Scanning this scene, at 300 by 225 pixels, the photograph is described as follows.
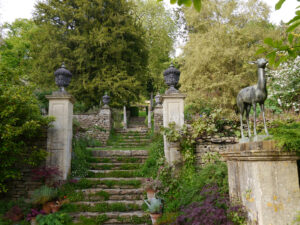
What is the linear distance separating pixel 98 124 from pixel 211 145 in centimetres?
697

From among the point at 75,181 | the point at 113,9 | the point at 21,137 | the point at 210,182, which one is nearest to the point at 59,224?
the point at 75,181

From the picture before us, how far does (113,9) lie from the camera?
600 inches

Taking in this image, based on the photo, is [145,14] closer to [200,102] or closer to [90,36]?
[90,36]

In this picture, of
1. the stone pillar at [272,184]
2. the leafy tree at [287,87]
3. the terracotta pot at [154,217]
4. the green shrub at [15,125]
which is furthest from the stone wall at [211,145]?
the leafy tree at [287,87]

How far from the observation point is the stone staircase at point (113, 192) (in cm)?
471

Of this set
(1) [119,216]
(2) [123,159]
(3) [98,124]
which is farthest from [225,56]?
(1) [119,216]

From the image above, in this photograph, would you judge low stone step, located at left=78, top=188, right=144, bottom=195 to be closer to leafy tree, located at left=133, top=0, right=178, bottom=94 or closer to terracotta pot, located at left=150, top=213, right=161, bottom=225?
terracotta pot, located at left=150, top=213, right=161, bottom=225

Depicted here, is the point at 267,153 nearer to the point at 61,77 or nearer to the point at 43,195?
the point at 43,195

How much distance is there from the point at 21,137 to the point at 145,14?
1985 centimetres

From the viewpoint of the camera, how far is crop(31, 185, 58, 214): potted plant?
4.71m

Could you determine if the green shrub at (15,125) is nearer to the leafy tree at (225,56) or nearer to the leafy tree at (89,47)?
the leafy tree at (89,47)

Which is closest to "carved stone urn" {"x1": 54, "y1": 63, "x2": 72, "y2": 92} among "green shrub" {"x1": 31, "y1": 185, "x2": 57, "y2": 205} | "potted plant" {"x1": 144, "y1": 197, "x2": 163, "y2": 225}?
"green shrub" {"x1": 31, "y1": 185, "x2": 57, "y2": 205}

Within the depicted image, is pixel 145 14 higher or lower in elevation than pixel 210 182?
higher

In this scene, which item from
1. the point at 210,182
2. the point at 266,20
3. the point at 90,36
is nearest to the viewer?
the point at 210,182
